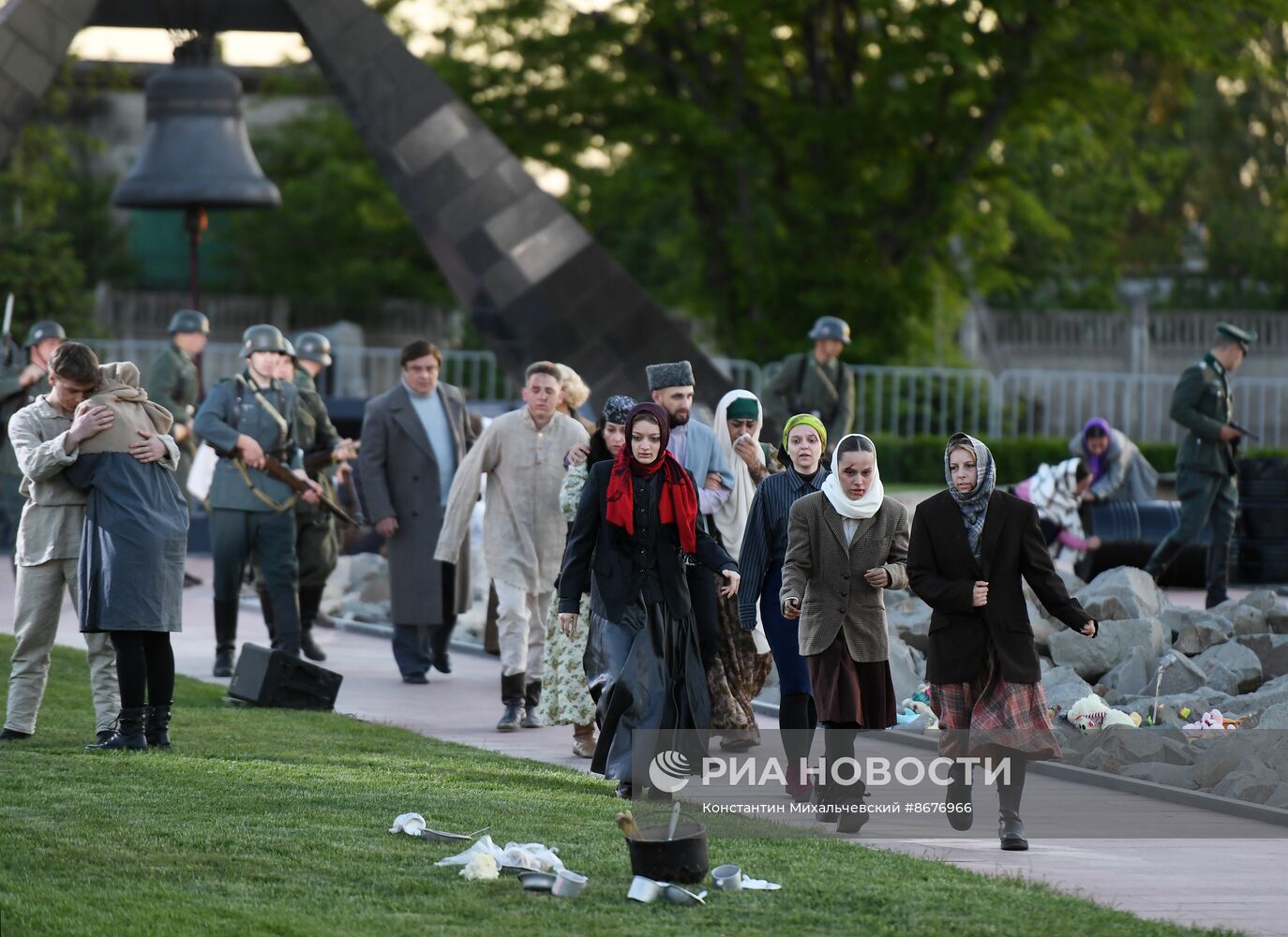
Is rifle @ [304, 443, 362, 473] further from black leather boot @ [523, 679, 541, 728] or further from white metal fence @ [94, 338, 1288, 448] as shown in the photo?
white metal fence @ [94, 338, 1288, 448]

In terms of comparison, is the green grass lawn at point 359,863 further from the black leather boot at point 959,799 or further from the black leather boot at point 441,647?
the black leather boot at point 441,647

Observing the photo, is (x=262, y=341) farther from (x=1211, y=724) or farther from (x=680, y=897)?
(x=680, y=897)

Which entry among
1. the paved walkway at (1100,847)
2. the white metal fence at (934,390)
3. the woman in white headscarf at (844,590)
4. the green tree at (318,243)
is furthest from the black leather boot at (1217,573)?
the green tree at (318,243)

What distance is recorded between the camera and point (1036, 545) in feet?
23.9

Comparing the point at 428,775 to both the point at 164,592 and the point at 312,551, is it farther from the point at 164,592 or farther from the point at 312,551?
the point at 312,551

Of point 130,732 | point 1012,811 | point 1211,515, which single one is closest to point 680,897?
point 1012,811

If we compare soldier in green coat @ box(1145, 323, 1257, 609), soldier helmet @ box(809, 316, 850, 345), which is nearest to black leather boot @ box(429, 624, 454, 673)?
soldier helmet @ box(809, 316, 850, 345)

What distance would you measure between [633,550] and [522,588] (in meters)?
2.17

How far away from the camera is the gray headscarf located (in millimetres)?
7254

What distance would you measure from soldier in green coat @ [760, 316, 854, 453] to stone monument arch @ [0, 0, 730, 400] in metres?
2.01

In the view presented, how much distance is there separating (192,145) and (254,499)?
3378mm

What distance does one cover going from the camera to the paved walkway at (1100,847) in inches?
246

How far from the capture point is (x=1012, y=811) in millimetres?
7133

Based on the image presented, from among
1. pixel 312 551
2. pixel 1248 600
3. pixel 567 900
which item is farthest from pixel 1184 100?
pixel 567 900
